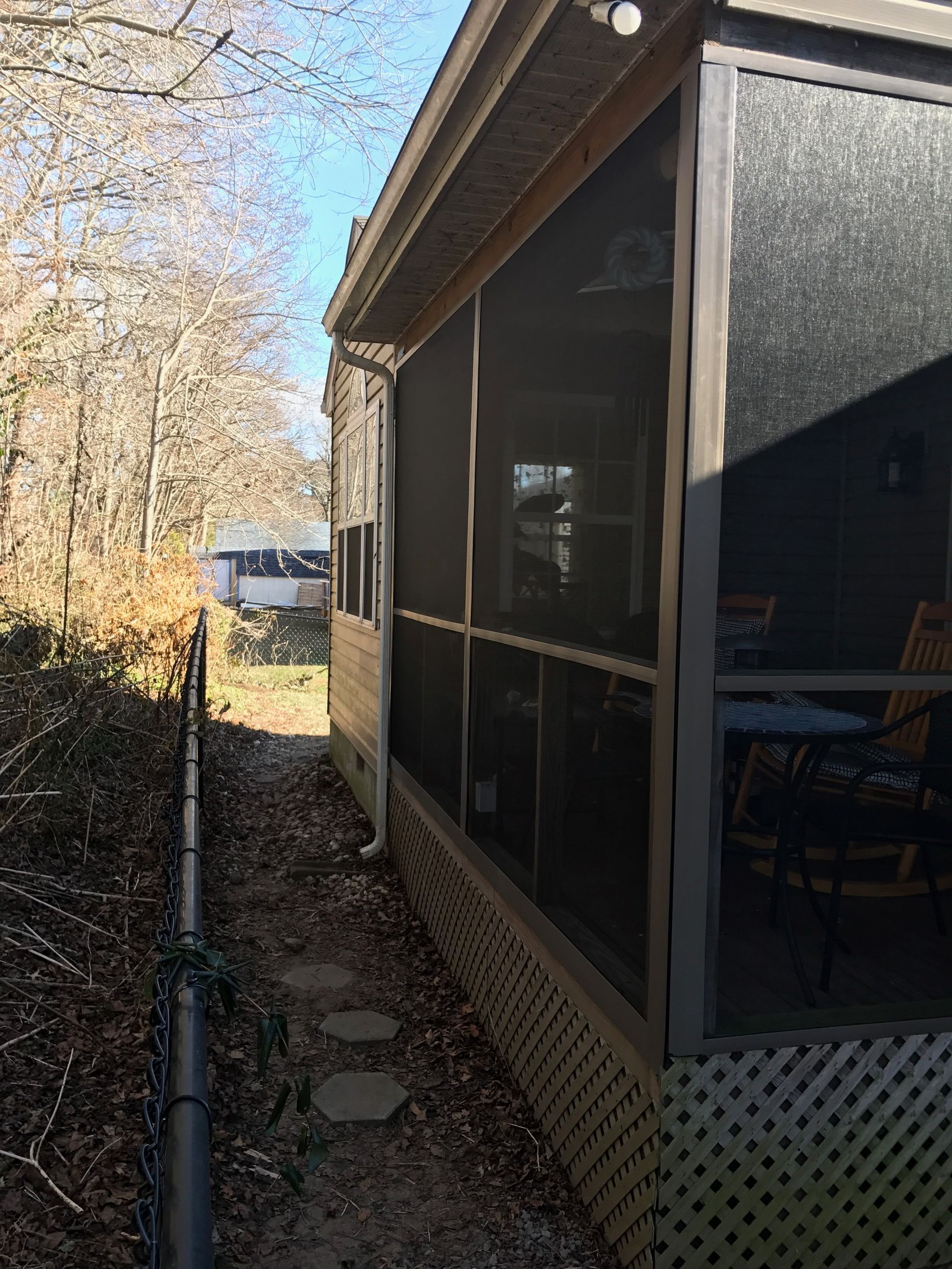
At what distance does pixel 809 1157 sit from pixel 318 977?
8.84 feet

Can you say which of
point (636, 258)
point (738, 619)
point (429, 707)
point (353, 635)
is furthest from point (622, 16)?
point (353, 635)

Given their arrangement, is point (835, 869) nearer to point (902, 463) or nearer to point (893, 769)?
point (893, 769)

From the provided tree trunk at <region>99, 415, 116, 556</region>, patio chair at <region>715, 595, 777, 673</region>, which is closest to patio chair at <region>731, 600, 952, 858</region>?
patio chair at <region>715, 595, 777, 673</region>

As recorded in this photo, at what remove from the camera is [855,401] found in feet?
8.04

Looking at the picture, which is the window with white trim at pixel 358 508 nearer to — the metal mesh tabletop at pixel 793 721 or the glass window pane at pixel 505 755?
the glass window pane at pixel 505 755

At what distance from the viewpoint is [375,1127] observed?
138 inches

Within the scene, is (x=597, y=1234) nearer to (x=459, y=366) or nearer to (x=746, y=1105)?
(x=746, y=1105)

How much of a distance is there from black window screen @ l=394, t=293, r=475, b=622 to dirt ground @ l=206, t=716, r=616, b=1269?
67.2 inches

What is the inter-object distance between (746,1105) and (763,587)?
1.25 m

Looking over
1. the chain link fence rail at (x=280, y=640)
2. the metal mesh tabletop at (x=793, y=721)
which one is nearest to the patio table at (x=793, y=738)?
the metal mesh tabletop at (x=793, y=721)

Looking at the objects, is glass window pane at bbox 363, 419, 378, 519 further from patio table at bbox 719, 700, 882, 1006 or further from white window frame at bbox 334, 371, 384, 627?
patio table at bbox 719, 700, 882, 1006

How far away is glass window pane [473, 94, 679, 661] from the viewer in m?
2.60

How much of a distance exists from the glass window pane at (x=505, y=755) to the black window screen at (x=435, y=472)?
1.80 ft

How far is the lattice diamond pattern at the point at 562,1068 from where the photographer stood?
2.59 m
